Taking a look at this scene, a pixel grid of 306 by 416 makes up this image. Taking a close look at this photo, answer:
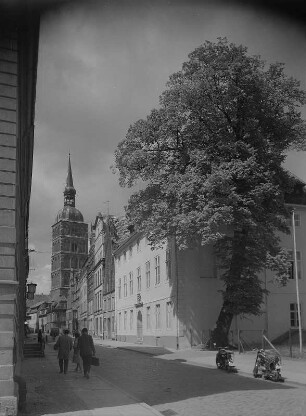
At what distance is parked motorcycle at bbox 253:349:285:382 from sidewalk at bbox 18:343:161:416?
4827 mm

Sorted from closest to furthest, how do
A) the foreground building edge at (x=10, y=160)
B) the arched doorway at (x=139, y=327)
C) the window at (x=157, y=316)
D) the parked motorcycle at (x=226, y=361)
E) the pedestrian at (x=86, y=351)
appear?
1. the foreground building edge at (x=10, y=160)
2. the pedestrian at (x=86, y=351)
3. the parked motorcycle at (x=226, y=361)
4. the window at (x=157, y=316)
5. the arched doorway at (x=139, y=327)

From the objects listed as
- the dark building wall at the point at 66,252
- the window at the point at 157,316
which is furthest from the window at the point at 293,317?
the dark building wall at the point at 66,252

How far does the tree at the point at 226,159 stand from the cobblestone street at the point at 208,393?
8.25m

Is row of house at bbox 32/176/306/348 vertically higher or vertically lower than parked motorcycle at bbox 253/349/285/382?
higher

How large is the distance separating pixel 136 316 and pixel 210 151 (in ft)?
68.3

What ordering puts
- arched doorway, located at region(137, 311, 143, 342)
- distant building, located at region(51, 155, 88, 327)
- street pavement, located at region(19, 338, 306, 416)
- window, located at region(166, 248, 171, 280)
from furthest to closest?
distant building, located at region(51, 155, 88, 327)
arched doorway, located at region(137, 311, 143, 342)
window, located at region(166, 248, 171, 280)
street pavement, located at region(19, 338, 306, 416)

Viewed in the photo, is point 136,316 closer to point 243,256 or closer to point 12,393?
point 243,256

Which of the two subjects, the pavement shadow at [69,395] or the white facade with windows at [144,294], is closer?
the pavement shadow at [69,395]

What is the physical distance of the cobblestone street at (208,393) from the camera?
10359 mm

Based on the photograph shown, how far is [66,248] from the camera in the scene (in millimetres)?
134500

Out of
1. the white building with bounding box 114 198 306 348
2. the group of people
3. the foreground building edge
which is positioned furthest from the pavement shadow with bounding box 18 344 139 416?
the white building with bounding box 114 198 306 348

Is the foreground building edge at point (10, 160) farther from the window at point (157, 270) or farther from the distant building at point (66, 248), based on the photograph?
the distant building at point (66, 248)

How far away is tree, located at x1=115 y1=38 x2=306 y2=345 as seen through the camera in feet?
82.3

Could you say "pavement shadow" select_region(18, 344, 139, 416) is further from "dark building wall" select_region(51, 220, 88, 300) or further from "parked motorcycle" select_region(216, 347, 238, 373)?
"dark building wall" select_region(51, 220, 88, 300)
